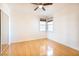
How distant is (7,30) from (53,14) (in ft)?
3.54


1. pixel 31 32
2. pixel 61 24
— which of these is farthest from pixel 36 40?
pixel 61 24

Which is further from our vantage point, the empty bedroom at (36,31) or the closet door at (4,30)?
the closet door at (4,30)

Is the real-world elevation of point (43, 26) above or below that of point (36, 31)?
above

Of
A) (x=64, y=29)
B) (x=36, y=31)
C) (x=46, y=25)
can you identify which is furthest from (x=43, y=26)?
(x=64, y=29)

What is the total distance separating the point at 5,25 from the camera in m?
2.03

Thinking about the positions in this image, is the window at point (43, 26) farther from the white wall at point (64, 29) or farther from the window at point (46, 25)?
the white wall at point (64, 29)

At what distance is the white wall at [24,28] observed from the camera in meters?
1.95

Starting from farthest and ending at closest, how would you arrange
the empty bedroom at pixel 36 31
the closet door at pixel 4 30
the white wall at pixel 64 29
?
the white wall at pixel 64 29 → the closet door at pixel 4 30 → the empty bedroom at pixel 36 31

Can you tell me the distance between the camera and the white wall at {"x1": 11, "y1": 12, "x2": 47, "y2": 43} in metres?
1.95

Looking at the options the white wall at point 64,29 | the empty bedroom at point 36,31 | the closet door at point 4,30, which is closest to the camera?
the empty bedroom at point 36,31

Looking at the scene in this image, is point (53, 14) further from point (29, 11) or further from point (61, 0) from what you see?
point (61, 0)

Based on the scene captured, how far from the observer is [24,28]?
2.01 m

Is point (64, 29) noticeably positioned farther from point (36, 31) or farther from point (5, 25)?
point (5, 25)

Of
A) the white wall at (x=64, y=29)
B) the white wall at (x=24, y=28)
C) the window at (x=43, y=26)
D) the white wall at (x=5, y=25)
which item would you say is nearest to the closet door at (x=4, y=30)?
the white wall at (x=5, y=25)
